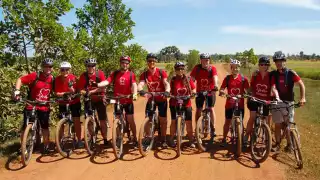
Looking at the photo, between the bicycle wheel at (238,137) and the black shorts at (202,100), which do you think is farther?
the black shorts at (202,100)

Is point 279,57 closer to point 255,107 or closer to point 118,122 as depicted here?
point 255,107

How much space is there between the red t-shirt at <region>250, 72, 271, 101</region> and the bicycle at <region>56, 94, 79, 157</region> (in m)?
4.62

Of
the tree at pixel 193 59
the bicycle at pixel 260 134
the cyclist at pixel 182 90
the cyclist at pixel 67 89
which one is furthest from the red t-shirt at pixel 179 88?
the tree at pixel 193 59

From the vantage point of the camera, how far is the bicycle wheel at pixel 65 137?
6.75m

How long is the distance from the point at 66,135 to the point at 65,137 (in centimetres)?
18

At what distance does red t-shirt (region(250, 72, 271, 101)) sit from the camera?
712 cm

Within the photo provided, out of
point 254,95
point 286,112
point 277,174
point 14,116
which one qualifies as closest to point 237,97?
point 254,95

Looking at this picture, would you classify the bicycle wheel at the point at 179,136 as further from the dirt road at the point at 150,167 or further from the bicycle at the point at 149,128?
the bicycle at the point at 149,128

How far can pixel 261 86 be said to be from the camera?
720 centimetres

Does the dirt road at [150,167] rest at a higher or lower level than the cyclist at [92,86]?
lower

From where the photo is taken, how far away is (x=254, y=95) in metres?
A: 7.37

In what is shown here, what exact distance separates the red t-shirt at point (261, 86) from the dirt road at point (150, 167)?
1.57 m

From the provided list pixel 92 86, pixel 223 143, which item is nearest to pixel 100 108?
pixel 92 86

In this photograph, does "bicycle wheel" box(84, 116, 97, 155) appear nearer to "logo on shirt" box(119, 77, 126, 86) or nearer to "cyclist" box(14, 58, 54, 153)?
"cyclist" box(14, 58, 54, 153)
